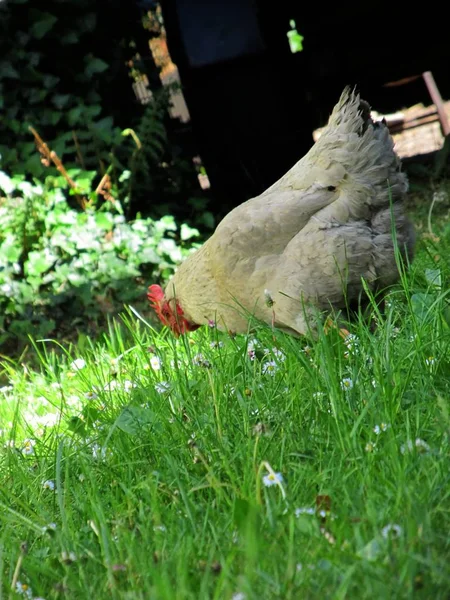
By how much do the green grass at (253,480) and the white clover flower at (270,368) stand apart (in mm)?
12

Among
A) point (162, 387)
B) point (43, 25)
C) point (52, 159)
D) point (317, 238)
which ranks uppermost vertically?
point (43, 25)

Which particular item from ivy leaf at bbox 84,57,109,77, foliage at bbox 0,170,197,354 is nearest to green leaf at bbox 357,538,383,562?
foliage at bbox 0,170,197,354

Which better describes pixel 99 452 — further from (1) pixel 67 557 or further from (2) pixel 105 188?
(2) pixel 105 188

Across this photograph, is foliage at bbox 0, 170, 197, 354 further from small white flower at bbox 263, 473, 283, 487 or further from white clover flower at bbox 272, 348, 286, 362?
small white flower at bbox 263, 473, 283, 487

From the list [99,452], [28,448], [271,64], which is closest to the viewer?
[99,452]

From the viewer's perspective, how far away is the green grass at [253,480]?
1.62m

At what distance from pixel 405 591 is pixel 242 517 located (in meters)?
0.49

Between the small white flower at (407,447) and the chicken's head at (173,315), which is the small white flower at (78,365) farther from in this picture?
the small white flower at (407,447)

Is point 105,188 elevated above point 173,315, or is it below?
above

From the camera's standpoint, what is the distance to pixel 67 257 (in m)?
5.88

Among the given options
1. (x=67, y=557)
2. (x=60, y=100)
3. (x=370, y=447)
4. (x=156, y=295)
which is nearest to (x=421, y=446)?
(x=370, y=447)

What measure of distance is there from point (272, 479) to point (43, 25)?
16.7 ft

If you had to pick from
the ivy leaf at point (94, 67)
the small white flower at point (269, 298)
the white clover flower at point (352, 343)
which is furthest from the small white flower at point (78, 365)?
the ivy leaf at point (94, 67)

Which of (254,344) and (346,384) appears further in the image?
(254,344)
